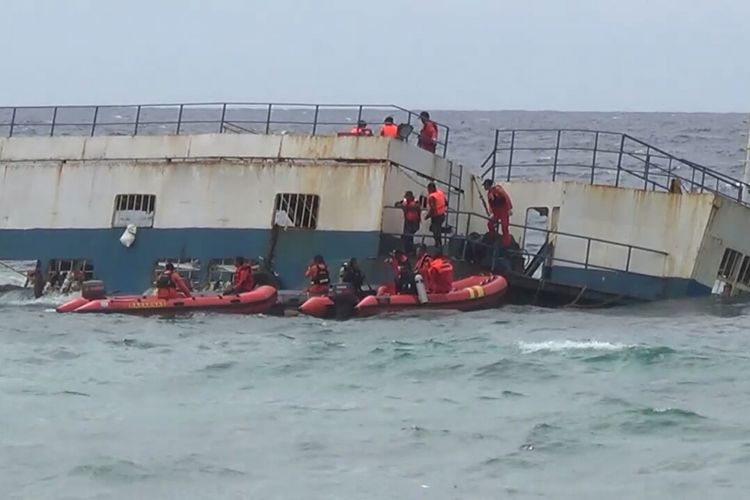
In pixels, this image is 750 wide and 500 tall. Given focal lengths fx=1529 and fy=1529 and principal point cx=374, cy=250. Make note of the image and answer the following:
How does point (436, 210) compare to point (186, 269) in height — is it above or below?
above

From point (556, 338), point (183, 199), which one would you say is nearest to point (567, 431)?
point (556, 338)

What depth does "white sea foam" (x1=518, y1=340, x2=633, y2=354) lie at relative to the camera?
2386 centimetres

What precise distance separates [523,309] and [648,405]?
9979 mm

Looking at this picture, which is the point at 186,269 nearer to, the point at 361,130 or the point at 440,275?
the point at 361,130

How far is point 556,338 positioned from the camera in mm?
25266

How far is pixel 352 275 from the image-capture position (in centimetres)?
2848

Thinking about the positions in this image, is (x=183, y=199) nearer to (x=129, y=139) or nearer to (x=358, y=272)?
(x=129, y=139)

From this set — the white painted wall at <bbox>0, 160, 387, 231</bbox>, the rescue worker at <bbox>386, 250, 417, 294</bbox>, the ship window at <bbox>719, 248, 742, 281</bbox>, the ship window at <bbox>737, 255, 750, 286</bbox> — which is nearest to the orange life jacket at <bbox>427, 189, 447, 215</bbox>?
the white painted wall at <bbox>0, 160, 387, 231</bbox>

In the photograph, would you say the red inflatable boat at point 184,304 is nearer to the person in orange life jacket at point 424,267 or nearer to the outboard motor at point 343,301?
the outboard motor at point 343,301

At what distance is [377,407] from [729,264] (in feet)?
45.8

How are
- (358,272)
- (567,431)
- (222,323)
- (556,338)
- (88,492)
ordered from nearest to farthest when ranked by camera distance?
(88,492), (567,431), (556,338), (222,323), (358,272)


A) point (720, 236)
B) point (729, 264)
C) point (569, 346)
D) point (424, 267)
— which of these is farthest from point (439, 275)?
point (729, 264)

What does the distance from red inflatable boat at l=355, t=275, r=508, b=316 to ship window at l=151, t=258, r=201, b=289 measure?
4340 mm

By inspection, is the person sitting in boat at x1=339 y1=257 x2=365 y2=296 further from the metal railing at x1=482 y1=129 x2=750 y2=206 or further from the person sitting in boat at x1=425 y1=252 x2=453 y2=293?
the metal railing at x1=482 y1=129 x2=750 y2=206
